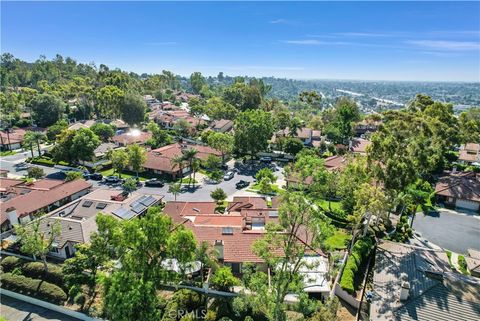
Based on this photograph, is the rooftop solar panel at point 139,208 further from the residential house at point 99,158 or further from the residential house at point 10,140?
the residential house at point 10,140

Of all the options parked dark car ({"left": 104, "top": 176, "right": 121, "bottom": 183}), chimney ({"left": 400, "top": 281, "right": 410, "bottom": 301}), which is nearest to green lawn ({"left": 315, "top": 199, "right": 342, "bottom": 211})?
chimney ({"left": 400, "top": 281, "right": 410, "bottom": 301})

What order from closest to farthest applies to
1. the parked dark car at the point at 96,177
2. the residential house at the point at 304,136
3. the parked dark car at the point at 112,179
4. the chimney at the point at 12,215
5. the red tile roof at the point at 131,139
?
the chimney at the point at 12,215, the parked dark car at the point at 112,179, the parked dark car at the point at 96,177, the red tile roof at the point at 131,139, the residential house at the point at 304,136

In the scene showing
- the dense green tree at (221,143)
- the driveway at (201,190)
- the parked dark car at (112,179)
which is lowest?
the driveway at (201,190)

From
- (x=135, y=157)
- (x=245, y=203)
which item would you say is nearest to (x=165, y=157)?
(x=135, y=157)

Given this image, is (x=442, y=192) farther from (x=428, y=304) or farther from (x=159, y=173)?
(x=159, y=173)

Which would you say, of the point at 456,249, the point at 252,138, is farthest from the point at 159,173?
the point at 456,249

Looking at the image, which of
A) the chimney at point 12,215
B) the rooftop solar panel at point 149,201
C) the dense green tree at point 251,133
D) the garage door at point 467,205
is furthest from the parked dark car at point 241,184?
the garage door at point 467,205
